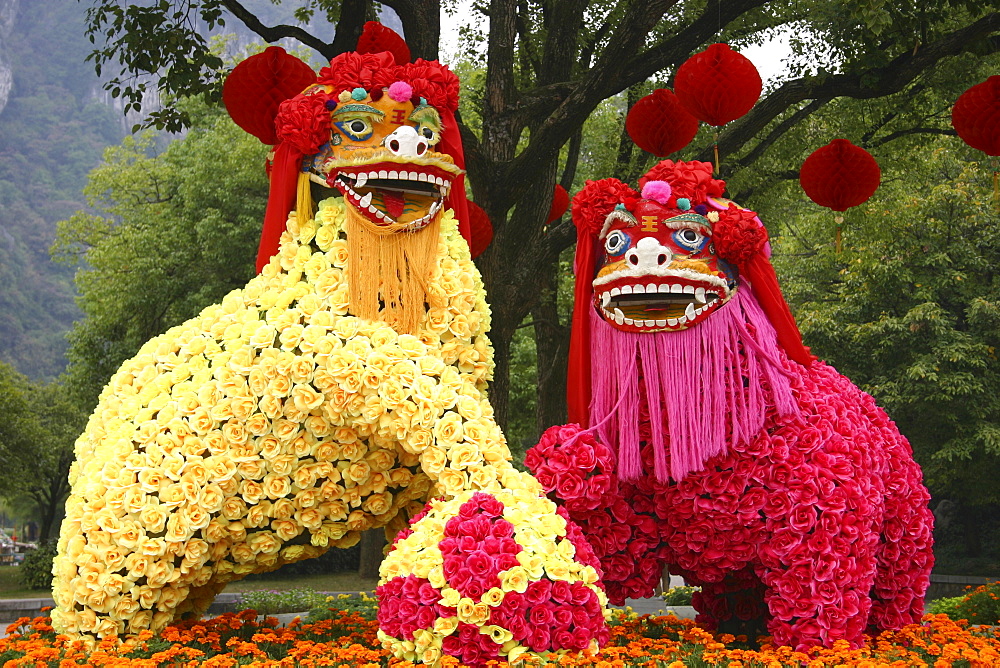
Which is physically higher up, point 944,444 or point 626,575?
point 944,444

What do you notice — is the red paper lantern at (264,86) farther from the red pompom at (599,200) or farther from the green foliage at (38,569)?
the green foliage at (38,569)

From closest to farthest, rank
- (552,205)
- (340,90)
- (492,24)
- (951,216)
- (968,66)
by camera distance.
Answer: (340,90) → (492,24) → (552,205) → (968,66) → (951,216)

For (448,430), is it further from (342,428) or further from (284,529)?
(284,529)

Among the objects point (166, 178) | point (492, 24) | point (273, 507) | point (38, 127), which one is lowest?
point (273, 507)

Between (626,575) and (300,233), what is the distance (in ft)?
7.22

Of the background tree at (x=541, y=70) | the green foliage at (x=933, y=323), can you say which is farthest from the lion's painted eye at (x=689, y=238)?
the green foliage at (x=933, y=323)

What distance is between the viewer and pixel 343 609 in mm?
6520

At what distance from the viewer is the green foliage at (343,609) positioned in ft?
18.7

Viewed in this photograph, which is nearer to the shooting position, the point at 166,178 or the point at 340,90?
the point at 340,90

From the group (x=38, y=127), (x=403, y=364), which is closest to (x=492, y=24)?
(x=403, y=364)

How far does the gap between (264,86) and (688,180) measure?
2353mm

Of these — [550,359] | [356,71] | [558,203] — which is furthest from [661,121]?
[550,359]

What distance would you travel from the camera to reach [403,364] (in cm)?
431

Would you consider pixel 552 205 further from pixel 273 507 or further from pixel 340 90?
pixel 273 507
